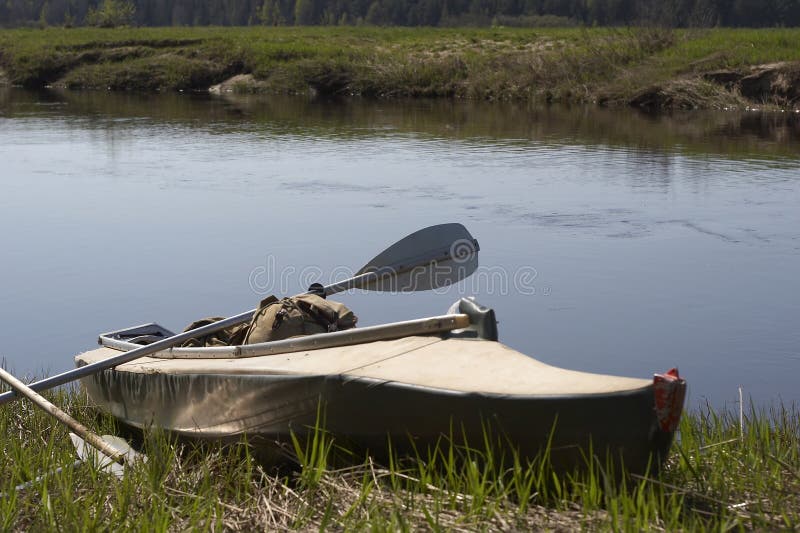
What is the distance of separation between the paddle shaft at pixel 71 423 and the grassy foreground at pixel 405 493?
13 centimetres

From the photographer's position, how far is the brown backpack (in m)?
4.98

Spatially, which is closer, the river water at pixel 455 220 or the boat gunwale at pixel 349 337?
the boat gunwale at pixel 349 337

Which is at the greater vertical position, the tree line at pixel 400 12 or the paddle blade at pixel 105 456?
the tree line at pixel 400 12

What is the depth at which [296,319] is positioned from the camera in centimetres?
500

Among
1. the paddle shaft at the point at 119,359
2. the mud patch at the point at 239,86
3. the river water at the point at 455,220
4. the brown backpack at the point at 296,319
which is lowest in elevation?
the river water at the point at 455,220

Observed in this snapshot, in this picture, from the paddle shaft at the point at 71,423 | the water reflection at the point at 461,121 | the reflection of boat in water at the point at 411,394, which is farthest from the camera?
the water reflection at the point at 461,121

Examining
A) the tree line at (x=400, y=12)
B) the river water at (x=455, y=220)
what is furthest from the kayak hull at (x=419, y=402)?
the tree line at (x=400, y=12)

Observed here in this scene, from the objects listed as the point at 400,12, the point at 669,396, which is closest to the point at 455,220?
the point at 669,396

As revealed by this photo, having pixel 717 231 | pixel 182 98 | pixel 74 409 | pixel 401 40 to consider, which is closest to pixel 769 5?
pixel 401 40

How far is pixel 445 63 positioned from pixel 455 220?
17.7 metres

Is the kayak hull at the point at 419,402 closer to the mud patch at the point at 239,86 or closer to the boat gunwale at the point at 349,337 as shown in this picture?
the boat gunwale at the point at 349,337

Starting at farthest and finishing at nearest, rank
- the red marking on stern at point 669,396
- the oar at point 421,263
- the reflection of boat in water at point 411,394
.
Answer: the oar at point 421,263 → the reflection of boat in water at point 411,394 → the red marking on stern at point 669,396

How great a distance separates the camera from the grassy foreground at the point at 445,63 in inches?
897

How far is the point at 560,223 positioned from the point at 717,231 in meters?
1.39
